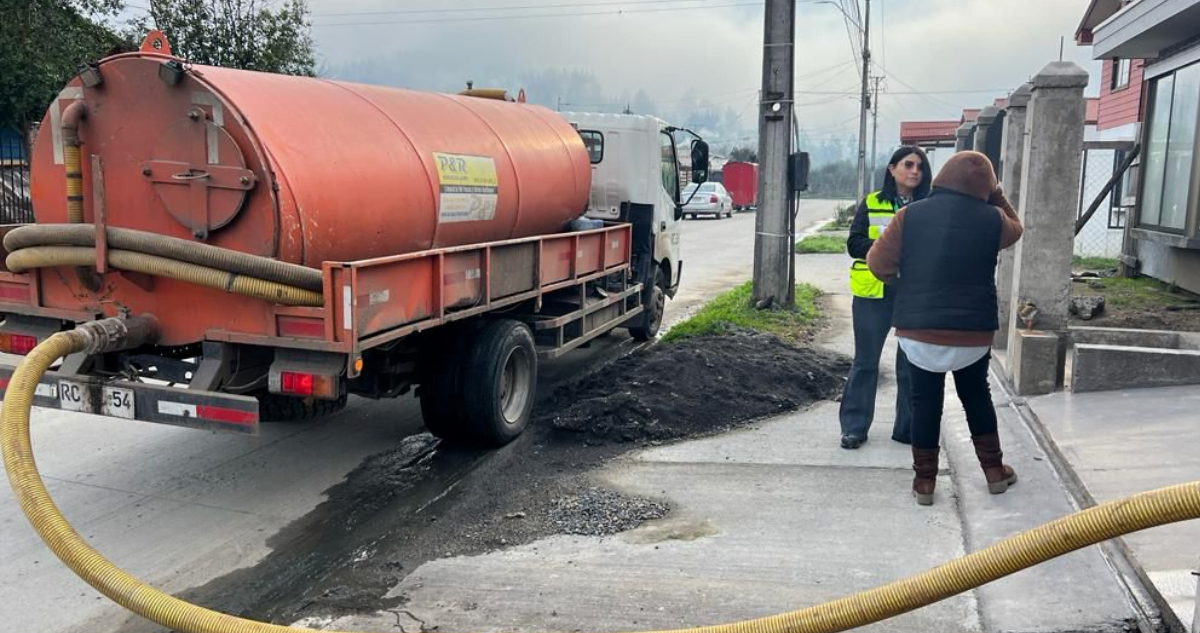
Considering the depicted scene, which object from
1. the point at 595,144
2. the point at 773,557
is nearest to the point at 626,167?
the point at 595,144

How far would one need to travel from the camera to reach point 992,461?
4.99 metres

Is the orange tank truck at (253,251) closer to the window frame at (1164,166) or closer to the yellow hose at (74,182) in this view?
the yellow hose at (74,182)

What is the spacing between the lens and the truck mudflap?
15.9 feet

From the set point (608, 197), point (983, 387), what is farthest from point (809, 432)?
point (608, 197)

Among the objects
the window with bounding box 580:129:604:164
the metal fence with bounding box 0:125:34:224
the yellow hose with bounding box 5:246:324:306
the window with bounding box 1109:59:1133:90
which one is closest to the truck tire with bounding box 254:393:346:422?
the yellow hose with bounding box 5:246:324:306

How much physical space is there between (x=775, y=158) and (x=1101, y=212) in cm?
1021

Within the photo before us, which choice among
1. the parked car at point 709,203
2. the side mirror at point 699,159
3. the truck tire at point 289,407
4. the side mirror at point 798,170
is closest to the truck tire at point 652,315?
the side mirror at point 699,159

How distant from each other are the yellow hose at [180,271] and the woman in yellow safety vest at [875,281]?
3.25 m

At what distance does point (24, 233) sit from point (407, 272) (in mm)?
2188

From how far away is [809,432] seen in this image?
6.64 metres

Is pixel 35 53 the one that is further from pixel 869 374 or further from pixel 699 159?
pixel 869 374

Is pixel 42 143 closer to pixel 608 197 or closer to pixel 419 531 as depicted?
pixel 419 531

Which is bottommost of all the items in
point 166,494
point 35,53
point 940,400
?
point 166,494

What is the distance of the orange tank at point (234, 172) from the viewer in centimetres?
493
